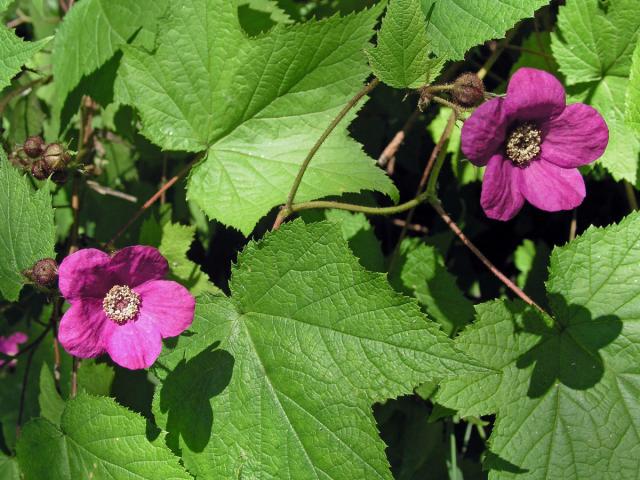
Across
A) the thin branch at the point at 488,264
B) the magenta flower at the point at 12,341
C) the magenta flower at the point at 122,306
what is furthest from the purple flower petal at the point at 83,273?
the magenta flower at the point at 12,341

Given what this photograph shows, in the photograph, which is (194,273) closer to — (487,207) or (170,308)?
(170,308)

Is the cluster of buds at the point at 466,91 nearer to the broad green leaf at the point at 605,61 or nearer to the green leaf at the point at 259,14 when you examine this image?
the broad green leaf at the point at 605,61

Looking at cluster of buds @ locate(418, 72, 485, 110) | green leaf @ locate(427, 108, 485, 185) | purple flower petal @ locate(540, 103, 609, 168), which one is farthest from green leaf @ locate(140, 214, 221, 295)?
purple flower petal @ locate(540, 103, 609, 168)

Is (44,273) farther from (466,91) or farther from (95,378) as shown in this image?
(466,91)

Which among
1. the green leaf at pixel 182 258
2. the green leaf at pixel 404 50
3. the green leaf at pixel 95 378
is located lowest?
the green leaf at pixel 95 378

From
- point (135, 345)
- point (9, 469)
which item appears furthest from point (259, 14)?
point (9, 469)

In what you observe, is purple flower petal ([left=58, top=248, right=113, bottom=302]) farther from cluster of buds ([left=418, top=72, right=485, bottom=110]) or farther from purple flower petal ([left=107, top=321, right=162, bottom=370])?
cluster of buds ([left=418, top=72, right=485, bottom=110])

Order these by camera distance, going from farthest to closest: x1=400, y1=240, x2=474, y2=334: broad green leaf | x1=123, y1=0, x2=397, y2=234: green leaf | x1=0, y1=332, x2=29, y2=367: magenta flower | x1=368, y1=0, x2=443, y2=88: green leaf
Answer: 1. x1=0, y1=332, x2=29, y2=367: magenta flower
2. x1=400, y1=240, x2=474, y2=334: broad green leaf
3. x1=123, y1=0, x2=397, y2=234: green leaf
4. x1=368, y1=0, x2=443, y2=88: green leaf
